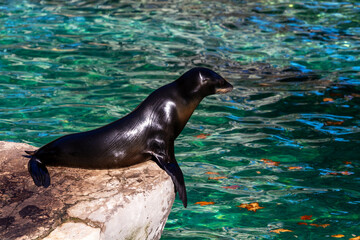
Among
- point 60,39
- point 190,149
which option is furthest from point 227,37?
point 190,149

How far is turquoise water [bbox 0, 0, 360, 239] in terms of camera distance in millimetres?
5391

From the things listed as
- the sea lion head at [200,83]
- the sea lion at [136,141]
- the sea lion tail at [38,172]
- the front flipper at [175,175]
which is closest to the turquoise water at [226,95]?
the front flipper at [175,175]

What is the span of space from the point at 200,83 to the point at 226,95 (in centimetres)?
367

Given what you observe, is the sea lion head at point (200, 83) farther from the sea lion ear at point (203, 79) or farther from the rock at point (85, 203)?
the rock at point (85, 203)

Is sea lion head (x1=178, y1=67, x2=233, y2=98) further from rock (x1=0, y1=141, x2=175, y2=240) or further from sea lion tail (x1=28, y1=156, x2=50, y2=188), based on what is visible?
sea lion tail (x1=28, y1=156, x2=50, y2=188)

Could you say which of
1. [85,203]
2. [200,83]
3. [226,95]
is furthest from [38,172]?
[226,95]

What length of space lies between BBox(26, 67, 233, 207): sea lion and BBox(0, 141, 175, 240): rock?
0.07m

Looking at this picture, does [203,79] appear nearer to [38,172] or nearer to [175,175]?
[175,175]

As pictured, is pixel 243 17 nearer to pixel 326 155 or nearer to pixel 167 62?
pixel 167 62

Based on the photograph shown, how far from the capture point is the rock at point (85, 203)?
136 inches

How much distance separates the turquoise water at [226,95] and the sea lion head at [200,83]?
3.74 feet

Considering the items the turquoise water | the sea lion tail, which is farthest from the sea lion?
the turquoise water

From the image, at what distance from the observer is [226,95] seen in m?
8.59

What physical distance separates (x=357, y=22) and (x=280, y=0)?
274 centimetres
